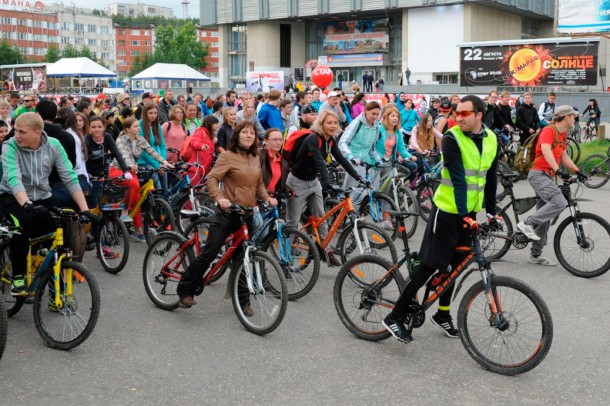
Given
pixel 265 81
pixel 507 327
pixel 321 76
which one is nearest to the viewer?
pixel 507 327

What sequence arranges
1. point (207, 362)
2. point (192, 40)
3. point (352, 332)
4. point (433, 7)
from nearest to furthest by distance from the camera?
point (207, 362)
point (352, 332)
point (433, 7)
point (192, 40)

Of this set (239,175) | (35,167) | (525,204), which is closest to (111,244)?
(35,167)

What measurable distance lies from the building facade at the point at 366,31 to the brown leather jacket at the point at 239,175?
61251 millimetres

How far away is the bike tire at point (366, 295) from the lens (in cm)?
568

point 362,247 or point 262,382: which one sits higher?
point 362,247

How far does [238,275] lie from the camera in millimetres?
6125

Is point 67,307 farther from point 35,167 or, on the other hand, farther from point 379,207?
point 379,207

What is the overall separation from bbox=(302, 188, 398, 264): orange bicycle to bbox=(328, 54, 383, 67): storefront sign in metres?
72.2

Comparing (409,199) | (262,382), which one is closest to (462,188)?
(262,382)

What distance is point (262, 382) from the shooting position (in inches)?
195

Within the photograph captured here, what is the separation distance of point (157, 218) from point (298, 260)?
10.1 feet

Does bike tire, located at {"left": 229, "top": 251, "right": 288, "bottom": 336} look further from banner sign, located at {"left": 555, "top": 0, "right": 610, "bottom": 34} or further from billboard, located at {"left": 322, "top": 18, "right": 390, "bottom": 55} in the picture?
billboard, located at {"left": 322, "top": 18, "right": 390, "bottom": 55}

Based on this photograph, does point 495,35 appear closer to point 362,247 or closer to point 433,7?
point 433,7

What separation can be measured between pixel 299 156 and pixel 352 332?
8.32 feet
